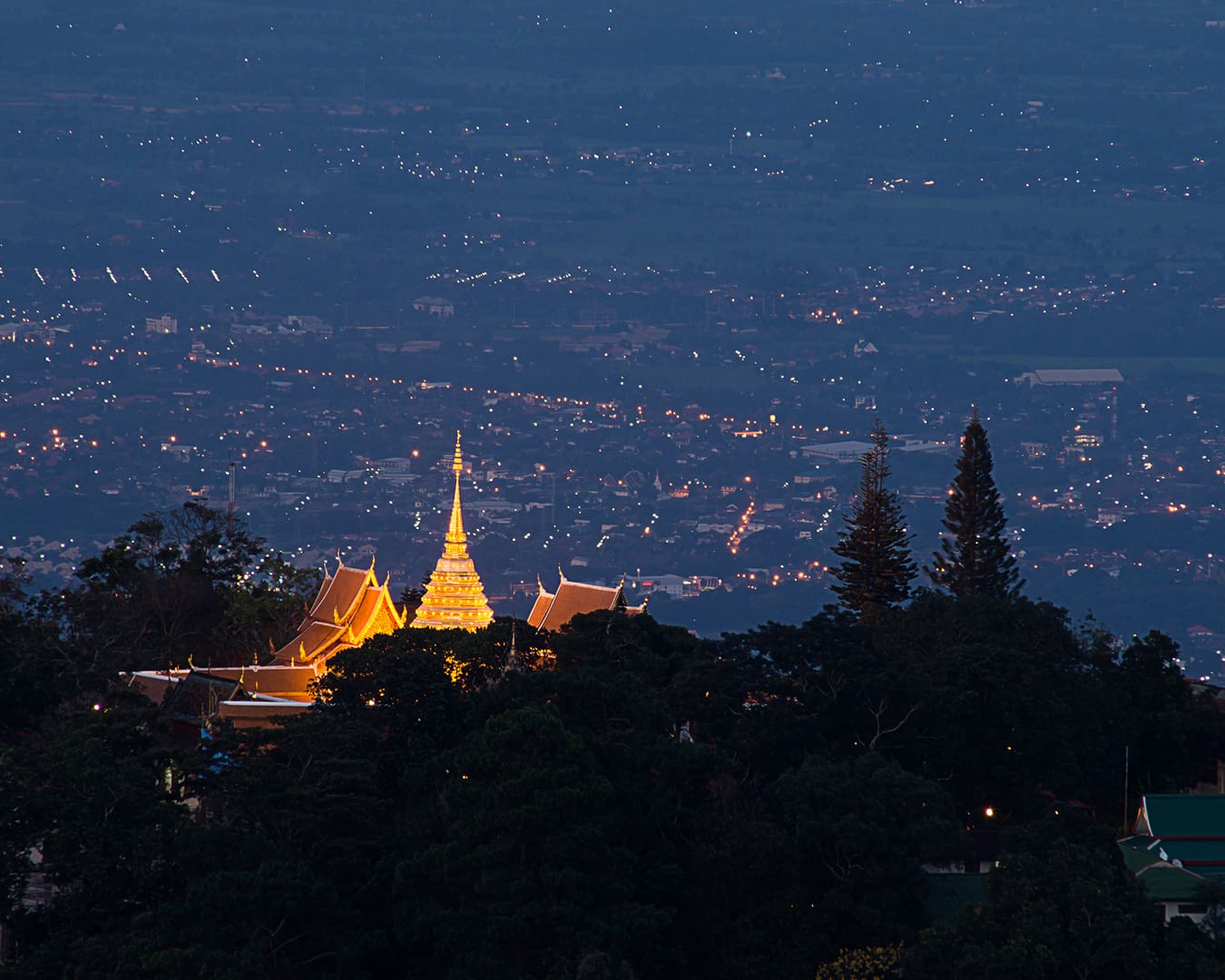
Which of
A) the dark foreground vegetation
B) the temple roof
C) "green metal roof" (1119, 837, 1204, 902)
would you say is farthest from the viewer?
the temple roof

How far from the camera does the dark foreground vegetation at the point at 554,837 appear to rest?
2869cm

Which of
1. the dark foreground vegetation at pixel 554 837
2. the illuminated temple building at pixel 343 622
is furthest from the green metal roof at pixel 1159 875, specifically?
the illuminated temple building at pixel 343 622

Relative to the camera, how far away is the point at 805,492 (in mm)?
137500

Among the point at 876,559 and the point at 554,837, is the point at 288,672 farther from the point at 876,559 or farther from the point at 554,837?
the point at 554,837

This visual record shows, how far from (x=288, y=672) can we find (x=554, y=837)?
16.3m

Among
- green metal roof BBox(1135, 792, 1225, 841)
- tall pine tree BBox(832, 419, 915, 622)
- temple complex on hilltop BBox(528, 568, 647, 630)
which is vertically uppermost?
tall pine tree BBox(832, 419, 915, 622)

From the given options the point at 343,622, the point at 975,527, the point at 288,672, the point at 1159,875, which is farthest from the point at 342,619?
the point at 1159,875

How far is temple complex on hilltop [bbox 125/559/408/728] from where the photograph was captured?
3862cm

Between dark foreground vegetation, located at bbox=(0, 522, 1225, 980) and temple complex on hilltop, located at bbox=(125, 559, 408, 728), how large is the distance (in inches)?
123

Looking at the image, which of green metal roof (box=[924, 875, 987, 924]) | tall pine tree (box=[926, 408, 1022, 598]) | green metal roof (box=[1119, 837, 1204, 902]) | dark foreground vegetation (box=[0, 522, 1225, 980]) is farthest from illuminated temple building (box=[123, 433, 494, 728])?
green metal roof (box=[1119, 837, 1204, 902])

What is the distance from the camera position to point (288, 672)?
44812 millimetres

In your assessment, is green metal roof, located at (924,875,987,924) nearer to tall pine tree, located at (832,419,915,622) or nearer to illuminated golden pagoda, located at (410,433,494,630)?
illuminated golden pagoda, located at (410,433,494,630)

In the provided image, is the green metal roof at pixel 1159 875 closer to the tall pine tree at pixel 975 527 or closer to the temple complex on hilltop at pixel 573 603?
the temple complex on hilltop at pixel 573 603

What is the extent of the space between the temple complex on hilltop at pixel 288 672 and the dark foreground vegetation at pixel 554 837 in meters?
3.13
